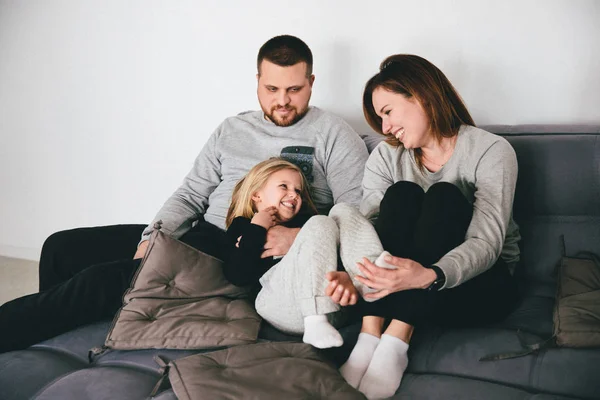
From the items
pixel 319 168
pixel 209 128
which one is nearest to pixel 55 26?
pixel 209 128

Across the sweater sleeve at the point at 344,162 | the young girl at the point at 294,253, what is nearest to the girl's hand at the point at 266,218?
the young girl at the point at 294,253

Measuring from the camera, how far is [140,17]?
2.73m

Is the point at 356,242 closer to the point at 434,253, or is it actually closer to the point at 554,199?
the point at 434,253

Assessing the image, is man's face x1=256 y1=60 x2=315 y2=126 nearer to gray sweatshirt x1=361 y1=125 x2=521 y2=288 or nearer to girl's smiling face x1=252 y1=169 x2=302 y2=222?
girl's smiling face x1=252 y1=169 x2=302 y2=222

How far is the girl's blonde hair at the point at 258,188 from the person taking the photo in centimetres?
189

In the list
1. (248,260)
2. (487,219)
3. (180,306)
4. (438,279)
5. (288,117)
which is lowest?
(180,306)

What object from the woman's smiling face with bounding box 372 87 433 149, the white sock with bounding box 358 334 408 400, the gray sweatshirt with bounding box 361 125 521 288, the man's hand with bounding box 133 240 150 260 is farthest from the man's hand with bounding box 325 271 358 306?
the man's hand with bounding box 133 240 150 260

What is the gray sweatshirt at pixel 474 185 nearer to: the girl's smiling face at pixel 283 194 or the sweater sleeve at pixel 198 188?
the girl's smiling face at pixel 283 194

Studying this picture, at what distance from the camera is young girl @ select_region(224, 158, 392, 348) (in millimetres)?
1451

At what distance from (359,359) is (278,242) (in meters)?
0.48

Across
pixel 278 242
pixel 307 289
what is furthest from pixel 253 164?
pixel 307 289

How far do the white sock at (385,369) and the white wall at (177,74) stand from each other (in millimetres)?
1109

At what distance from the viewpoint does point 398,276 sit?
136cm

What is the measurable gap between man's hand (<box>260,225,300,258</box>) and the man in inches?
0.7
